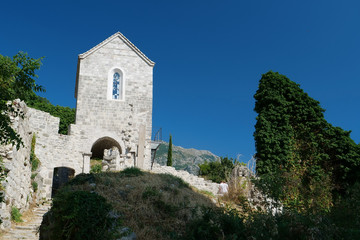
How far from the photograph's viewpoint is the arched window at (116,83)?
2083 cm

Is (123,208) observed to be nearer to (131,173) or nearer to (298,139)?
(131,173)

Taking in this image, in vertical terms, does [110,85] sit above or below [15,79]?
above

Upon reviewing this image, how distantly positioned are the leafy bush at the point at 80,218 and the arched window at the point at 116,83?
604 inches

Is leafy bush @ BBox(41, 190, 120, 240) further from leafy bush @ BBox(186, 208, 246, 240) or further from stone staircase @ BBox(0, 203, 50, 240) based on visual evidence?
leafy bush @ BBox(186, 208, 246, 240)

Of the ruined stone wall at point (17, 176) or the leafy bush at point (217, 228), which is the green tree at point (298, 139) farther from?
the ruined stone wall at point (17, 176)

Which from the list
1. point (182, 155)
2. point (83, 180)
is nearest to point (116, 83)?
point (83, 180)

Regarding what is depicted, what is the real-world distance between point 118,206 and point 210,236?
2913 mm

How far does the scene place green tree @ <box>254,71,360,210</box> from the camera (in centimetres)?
1413

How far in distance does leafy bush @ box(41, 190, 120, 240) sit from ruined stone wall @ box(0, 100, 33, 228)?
2.65 meters

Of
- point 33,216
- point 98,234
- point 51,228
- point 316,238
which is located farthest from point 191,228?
point 33,216

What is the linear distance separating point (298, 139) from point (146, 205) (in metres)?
9.75

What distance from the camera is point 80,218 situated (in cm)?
539

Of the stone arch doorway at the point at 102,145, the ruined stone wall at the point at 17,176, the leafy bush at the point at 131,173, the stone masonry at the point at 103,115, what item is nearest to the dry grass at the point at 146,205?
the leafy bush at the point at 131,173

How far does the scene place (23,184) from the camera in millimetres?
10312
